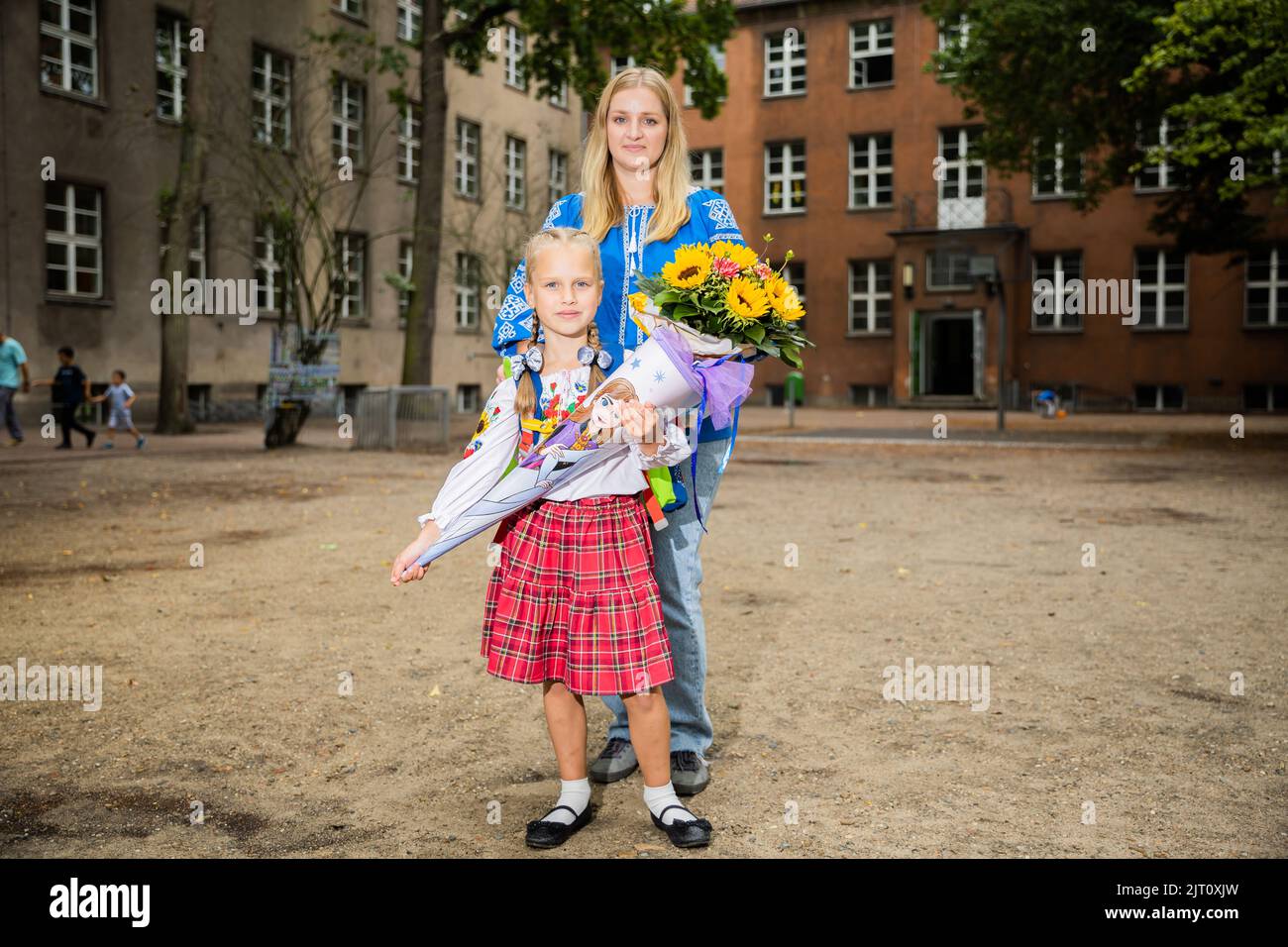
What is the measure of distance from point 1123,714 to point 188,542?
700 centimetres

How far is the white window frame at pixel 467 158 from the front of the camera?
3459cm

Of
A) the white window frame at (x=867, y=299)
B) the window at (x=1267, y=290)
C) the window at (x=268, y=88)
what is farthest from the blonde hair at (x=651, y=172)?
the white window frame at (x=867, y=299)

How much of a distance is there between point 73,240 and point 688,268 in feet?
75.2

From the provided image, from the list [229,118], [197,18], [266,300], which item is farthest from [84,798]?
[266,300]

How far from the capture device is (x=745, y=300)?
327 cm

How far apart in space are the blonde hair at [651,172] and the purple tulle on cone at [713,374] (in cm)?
54

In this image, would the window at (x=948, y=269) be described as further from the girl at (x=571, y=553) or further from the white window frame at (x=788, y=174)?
the girl at (x=571, y=553)

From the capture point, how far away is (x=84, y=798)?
3.75 meters

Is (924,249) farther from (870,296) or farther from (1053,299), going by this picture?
(1053,299)

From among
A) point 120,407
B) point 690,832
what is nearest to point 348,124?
point 120,407

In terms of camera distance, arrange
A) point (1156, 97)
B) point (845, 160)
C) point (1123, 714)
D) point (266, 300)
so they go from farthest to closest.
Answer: point (845, 160) < point (266, 300) < point (1156, 97) < point (1123, 714)

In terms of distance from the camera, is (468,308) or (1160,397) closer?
(1160,397)

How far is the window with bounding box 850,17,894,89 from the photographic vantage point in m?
38.5

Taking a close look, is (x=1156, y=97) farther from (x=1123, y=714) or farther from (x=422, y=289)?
(x=1123, y=714)
